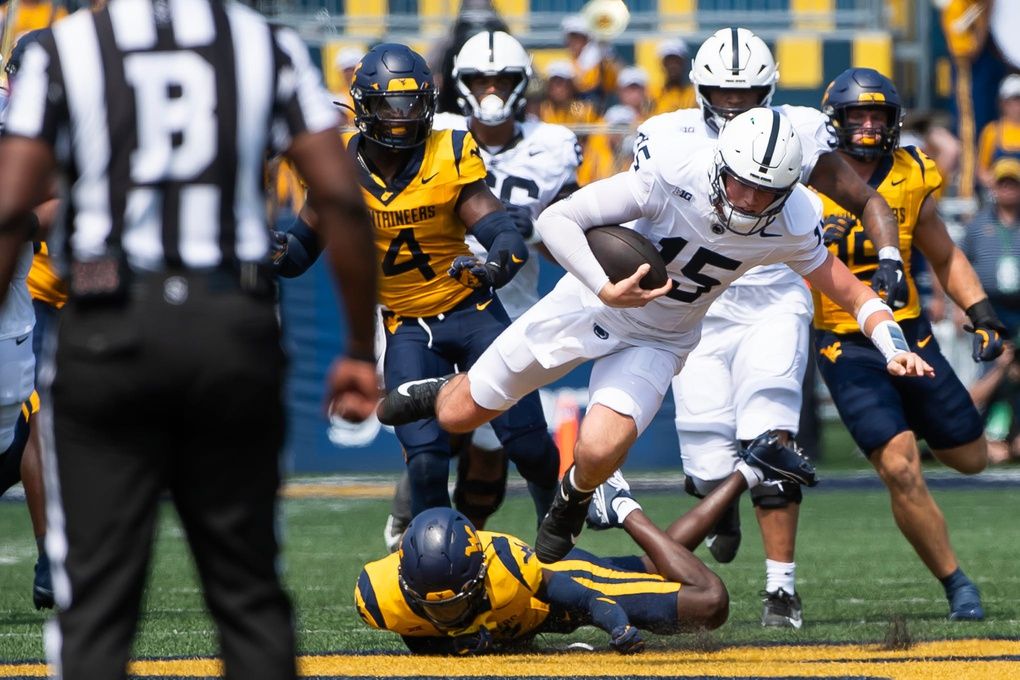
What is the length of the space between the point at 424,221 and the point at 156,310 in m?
3.46

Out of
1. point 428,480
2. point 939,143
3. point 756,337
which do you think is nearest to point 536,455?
point 428,480

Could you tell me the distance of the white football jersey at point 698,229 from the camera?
17.3 feet

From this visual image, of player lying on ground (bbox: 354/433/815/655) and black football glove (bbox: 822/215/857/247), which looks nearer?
player lying on ground (bbox: 354/433/815/655)

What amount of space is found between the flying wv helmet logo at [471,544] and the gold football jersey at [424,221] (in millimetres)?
1443

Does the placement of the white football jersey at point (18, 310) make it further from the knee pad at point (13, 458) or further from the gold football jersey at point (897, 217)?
the gold football jersey at point (897, 217)

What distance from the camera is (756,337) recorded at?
6.70 meters

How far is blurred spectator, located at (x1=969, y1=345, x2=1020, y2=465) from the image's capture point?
11555 millimetres

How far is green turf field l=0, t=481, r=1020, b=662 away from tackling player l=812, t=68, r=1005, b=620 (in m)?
0.43

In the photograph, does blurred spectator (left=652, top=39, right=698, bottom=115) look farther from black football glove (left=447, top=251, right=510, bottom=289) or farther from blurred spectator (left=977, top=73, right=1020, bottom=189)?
black football glove (left=447, top=251, right=510, bottom=289)

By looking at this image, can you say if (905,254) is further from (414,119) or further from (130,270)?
(130,270)

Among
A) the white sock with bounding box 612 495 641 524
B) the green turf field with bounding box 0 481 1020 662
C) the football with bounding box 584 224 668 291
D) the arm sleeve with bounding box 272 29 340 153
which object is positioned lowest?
the green turf field with bounding box 0 481 1020 662

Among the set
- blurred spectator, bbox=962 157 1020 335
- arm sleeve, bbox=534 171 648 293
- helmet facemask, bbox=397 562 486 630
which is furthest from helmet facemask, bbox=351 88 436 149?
blurred spectator, bbox=962 157 1020 335

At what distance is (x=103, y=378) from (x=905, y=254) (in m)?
4.26

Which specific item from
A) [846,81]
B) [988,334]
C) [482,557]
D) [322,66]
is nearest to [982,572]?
Result: [988,334]
